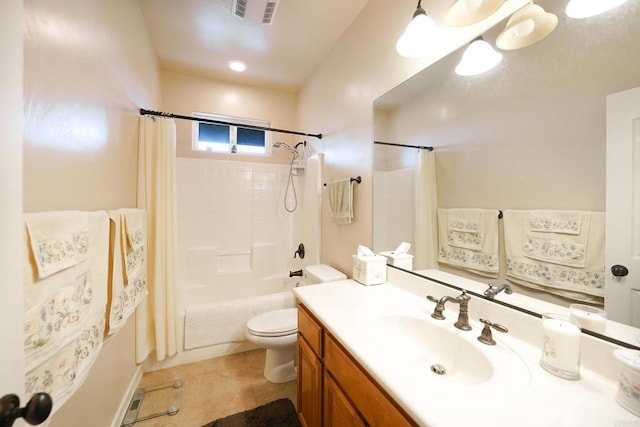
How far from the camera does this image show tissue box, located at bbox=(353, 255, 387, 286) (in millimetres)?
1495

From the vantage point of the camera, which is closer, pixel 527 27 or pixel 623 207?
pixel 623 207

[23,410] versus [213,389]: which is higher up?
[23,410]

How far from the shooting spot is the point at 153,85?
2.27 meters

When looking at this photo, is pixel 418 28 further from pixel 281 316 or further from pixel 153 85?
pixel 153 85

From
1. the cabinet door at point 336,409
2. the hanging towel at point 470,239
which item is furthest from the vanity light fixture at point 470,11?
the cabinet door at point 336,409

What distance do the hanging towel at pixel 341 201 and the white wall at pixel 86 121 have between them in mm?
1464

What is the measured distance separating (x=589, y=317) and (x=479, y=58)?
3.30ft

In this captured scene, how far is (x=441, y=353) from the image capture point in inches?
37.0

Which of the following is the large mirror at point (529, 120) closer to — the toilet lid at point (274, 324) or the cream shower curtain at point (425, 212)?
the cream shower curtain at point (425, 212)

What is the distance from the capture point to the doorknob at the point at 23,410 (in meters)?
0.40

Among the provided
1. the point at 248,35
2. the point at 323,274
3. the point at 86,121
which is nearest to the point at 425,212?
the point at 323,274

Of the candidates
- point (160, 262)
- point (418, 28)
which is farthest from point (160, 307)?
point (418, 28)

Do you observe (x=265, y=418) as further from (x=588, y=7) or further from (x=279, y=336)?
(x=588, y=7)

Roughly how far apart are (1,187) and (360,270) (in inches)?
56.5
